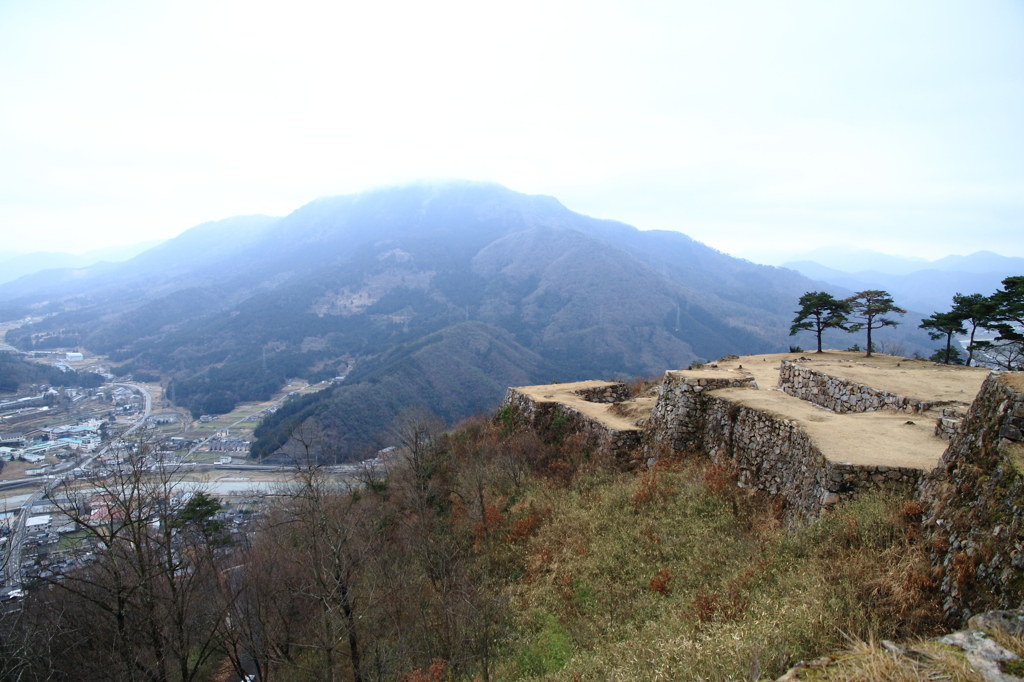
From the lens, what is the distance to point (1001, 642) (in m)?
3.45

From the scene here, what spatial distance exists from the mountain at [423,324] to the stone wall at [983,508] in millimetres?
49938

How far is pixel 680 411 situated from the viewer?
13180 millimetres

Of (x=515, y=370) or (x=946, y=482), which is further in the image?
(x=515, y=370)

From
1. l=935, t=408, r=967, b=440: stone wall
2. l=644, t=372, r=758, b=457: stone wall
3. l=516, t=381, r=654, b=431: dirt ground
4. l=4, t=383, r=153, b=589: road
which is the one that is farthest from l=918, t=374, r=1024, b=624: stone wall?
l=4, t=383, r=153, b=589: road

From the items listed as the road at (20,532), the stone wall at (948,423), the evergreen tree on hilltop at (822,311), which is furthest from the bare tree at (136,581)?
the evergreen tree on hilltop at (822,311)

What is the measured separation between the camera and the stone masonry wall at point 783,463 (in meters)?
7.26

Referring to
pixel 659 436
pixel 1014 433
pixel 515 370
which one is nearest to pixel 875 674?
pixel 1014 433

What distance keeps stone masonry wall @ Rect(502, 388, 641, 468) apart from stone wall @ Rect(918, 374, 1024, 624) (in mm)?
8907

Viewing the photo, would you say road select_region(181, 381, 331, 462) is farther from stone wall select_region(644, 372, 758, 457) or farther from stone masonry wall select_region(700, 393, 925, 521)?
stone masonry wall select_region(700, 393, 925, 521)

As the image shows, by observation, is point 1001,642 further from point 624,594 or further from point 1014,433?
point 624,594

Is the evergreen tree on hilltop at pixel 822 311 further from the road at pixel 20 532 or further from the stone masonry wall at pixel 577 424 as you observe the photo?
the road at pixel 20 532

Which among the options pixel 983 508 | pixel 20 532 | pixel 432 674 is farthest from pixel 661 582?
pixel 20 532

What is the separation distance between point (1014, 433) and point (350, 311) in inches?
6128

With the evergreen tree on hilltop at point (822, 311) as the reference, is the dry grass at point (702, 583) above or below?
below
